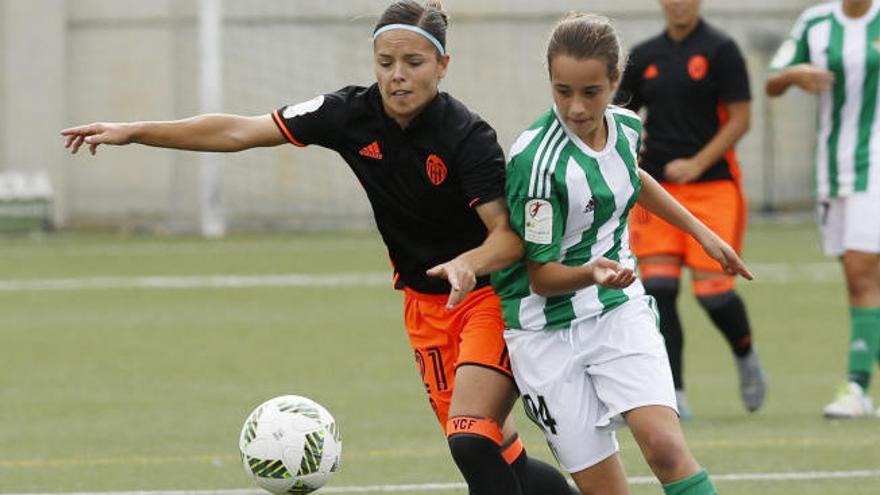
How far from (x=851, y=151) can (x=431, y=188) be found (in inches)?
153

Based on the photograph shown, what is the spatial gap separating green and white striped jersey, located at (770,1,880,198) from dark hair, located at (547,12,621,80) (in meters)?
3.81

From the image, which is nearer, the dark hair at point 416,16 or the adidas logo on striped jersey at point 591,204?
the adidas logo on striped jersey at point 591,204

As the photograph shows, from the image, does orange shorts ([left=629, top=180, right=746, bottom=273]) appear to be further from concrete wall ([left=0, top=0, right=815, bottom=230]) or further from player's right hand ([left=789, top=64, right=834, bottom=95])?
concrete wall ([left=0, top=0, right=815, bottom=230])

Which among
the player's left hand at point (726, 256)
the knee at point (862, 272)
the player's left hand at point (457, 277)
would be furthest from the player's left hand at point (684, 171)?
the player's left hand at point (457, 277)

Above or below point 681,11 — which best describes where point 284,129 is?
below

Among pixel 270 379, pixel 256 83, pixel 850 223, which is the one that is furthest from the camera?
pixel 256 83

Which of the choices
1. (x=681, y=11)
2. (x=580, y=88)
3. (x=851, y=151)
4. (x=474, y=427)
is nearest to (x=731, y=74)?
(x=681, y=11)

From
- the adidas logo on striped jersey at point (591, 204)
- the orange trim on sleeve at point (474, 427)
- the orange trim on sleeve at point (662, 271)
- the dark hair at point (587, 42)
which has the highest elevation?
the dark hair at point (587, 42)

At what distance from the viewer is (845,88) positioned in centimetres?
881

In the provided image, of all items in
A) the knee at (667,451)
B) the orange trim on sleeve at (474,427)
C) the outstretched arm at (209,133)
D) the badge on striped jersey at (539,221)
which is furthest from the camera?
the outstretched arm at (209,133)

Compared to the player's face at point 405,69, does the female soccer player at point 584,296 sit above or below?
below

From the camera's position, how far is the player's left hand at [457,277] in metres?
4.81

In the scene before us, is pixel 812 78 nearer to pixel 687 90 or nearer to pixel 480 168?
pixel 687 90

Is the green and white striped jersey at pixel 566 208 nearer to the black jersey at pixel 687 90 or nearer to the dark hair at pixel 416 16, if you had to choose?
the dark hair at pixel 416 16
